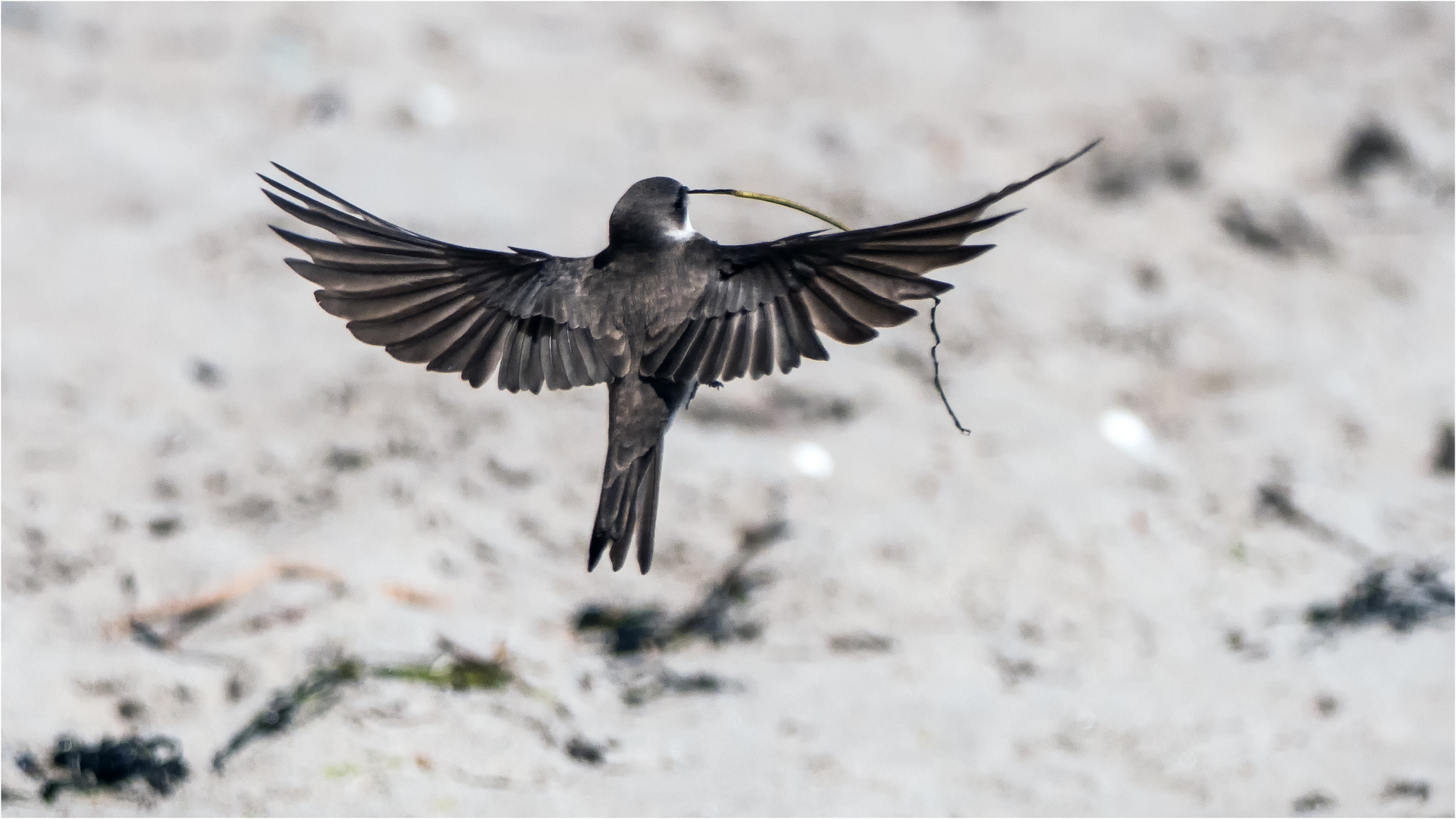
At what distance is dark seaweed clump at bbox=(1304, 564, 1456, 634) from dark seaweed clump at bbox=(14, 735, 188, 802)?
2870 mm

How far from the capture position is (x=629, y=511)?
270 cm

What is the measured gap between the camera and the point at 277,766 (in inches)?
129

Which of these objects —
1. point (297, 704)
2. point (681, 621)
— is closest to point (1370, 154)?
point (681, 621)

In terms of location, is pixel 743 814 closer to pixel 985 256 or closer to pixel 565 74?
pixel 985 256

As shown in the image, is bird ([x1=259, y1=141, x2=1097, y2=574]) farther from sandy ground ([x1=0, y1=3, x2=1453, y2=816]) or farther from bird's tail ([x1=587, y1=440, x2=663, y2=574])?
sandy ground ([x1=0, y1=3, x2=1453, y2=816])

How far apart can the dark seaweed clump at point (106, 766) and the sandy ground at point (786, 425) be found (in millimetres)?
45

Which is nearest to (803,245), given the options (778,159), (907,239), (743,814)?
(907,239)

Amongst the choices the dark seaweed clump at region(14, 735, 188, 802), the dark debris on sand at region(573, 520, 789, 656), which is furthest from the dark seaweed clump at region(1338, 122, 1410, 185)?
the dark seaweed clump at region(14, 735, 188, 802)

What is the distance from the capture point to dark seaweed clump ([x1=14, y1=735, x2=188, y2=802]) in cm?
326

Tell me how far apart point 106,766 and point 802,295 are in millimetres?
1856

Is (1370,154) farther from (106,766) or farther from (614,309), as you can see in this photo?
(106,766)

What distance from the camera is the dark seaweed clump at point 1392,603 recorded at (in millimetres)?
4070

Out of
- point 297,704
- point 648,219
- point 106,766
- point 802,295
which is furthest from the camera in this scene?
point 297,704

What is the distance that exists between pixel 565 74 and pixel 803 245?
4186 mm
